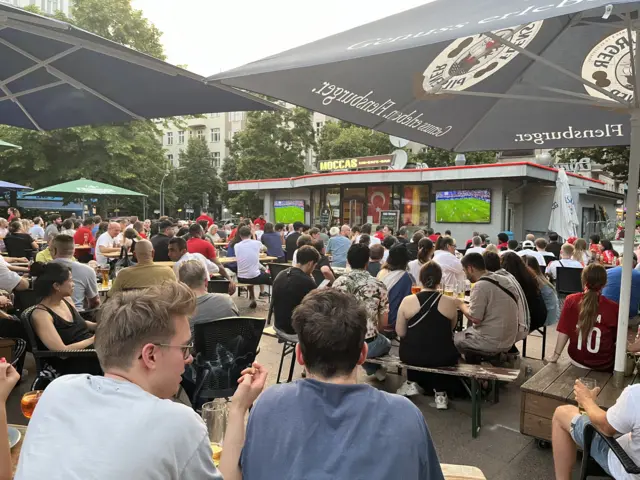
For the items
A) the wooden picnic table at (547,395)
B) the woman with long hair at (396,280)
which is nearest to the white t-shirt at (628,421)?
the wooden picnic table at (547,395)

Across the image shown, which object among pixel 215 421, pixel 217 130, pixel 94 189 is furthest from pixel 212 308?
A: pixel 217 130

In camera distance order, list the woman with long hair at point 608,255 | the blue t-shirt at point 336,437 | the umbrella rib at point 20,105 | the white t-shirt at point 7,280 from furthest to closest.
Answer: the woman with long hair at point 608,255, the white t-shirt at point 7,280, the umbrella rib at point 20,105, the blue t-shirt at point 336,437

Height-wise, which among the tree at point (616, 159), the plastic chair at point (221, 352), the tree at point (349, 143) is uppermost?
the tree at point (349, 143)

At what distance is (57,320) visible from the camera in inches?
148

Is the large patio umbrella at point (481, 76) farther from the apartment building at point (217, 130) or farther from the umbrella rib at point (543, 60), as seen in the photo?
the apartment building at point (217, 130)

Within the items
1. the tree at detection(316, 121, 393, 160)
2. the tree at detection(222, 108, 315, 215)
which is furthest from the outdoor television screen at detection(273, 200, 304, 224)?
the tree at detection(316, 121, 393, 160)

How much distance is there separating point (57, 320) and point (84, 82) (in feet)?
6.41

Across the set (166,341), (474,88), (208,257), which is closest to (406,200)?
(208,257)

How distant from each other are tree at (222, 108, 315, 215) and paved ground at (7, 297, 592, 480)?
3124cm

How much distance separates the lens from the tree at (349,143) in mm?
36406

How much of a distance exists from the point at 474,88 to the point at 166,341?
3803 mm

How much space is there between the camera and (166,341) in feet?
4.79

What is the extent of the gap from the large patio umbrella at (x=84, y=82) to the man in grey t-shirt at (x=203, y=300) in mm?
1363

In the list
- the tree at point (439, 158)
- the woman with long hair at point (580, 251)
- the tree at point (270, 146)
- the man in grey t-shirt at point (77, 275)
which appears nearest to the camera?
the man in grey t-shirt at point (77, 275)
